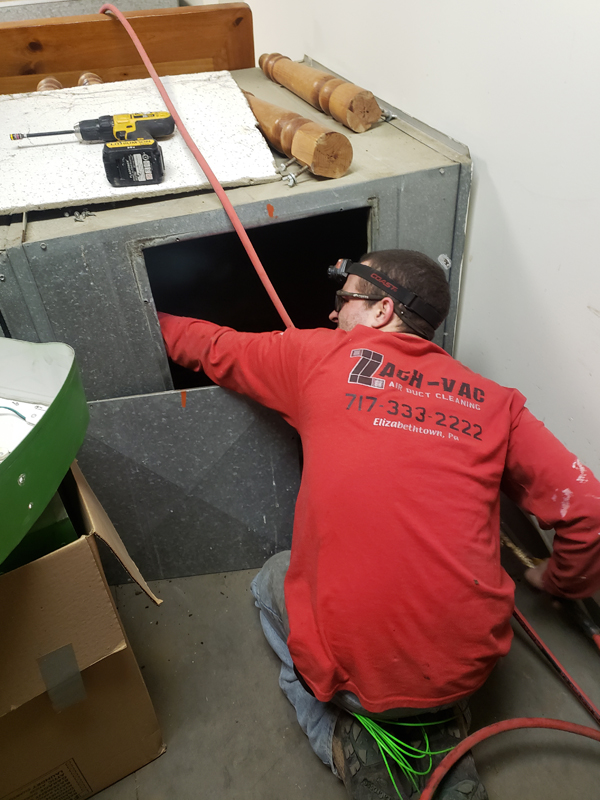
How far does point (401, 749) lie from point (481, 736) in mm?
147

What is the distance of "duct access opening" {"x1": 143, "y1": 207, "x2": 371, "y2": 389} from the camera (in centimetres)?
176

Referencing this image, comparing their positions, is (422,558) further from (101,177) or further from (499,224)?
(101,177)

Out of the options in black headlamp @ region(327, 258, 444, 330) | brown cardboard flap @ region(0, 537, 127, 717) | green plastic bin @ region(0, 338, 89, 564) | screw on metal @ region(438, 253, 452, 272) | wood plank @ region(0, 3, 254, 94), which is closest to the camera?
green plastic bin @ region(0, 338, 89, 564)

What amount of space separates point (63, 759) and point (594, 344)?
1.26m

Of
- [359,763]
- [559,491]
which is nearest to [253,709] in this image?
[359,763]

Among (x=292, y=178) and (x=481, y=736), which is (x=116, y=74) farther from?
(x=481, y=736)

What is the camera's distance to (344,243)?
1.78 metres

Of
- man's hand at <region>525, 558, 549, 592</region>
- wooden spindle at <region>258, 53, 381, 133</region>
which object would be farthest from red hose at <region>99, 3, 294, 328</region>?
man's hand at <region>525, 558, 549, 592</region>

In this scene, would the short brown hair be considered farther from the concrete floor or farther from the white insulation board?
the concrete floor

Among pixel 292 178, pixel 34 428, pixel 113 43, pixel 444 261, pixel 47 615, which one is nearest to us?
pixel 34 428

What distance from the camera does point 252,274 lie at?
187 cm

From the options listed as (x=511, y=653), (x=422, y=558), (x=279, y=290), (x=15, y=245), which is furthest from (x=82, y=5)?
(x=511, y=653)

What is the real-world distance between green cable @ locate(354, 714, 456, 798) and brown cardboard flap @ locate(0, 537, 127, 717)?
1.66 ft

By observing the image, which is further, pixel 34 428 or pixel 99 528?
pixel 99 528
